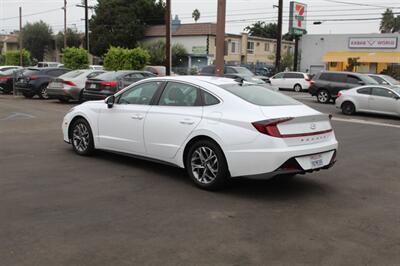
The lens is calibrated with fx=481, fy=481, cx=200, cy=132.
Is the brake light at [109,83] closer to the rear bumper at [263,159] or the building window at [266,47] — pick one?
the rear bumper at [263,159]

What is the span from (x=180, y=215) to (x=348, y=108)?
14.7 m

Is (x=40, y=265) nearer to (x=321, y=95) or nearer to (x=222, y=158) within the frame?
(x=222, y=158)

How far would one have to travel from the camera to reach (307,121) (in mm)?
6273

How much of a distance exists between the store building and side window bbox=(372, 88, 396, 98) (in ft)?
95.4

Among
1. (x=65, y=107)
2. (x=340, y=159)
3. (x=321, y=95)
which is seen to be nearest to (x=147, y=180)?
(x=340, y=159)

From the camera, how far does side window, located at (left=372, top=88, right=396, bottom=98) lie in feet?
57.6

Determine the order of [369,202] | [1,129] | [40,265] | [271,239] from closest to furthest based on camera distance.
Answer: [40,265], [271,239], [369,202], [1,129]

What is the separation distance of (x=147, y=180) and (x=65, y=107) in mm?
12034

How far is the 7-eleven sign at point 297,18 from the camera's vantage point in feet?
160

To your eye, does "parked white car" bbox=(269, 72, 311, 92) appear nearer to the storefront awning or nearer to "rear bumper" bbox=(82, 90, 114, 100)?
the storefront awning

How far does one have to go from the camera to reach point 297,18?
4934 centimetres

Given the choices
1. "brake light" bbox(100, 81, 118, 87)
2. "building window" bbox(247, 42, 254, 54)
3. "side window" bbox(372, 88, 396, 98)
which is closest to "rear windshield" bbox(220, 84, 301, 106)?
"brake light" bbox(100, 81, 118, 87)

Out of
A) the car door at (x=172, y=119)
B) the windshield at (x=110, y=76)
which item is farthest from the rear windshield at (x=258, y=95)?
the windshield at (x=110, y=76)

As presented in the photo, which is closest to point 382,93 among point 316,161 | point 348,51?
point 316,161
